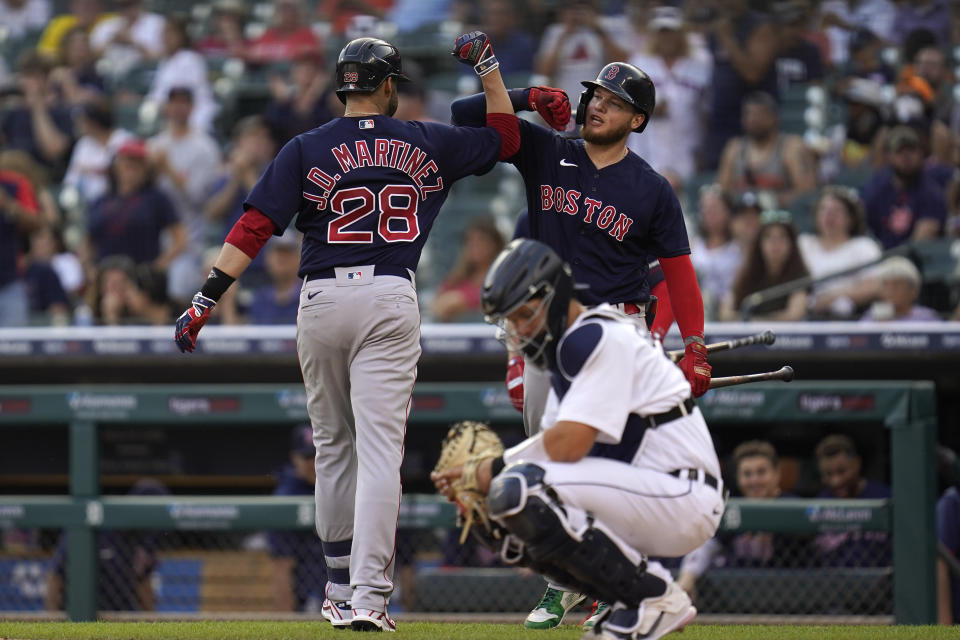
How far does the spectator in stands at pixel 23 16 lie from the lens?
41.5 feet

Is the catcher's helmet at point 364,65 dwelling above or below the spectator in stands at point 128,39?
below

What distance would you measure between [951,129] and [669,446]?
232 inches

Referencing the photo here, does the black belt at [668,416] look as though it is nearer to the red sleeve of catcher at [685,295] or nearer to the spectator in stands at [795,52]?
the red sleeve of catcher at [685,295]

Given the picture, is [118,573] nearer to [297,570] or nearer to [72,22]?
[297,570]

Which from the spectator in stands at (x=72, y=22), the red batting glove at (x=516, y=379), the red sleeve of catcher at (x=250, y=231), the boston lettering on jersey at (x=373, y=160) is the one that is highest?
the spectator in stands at (x=72, y=22)

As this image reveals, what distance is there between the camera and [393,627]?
14.4 feet

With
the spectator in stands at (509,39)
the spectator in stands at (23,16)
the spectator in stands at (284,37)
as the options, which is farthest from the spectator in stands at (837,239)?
the spectator in stands at (23,16)

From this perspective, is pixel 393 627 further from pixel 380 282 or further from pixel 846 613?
pixel 846 613

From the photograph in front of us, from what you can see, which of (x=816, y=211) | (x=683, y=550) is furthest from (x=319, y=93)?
(x=683, y=550)

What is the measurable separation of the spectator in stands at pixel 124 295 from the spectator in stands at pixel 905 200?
172 inches

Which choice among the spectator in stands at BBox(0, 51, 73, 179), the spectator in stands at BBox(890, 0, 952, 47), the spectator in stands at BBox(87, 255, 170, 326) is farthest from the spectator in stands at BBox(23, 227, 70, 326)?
the spectator in stands at BBox(890, 0, 952, 47)

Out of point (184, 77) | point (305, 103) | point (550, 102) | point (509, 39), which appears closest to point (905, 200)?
point (509, 39)

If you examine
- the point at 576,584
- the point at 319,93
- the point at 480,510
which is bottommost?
the point at 576,584

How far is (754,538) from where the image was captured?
6594 millimetres
